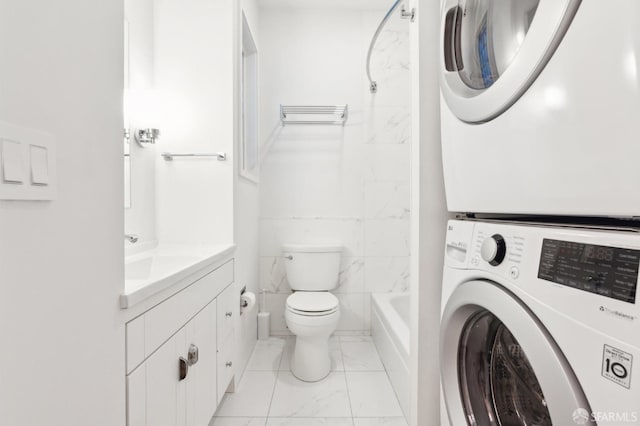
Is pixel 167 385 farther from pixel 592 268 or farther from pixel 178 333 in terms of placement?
pixel 592 268

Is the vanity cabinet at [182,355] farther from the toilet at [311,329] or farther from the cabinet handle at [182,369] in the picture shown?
the toilet at [311,329]

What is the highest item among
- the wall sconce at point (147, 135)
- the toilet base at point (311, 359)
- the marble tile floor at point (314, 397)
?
the wall sconce at point (147, 135)

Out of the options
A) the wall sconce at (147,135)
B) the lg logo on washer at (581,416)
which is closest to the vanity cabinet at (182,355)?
the wall sconce at (147,135)

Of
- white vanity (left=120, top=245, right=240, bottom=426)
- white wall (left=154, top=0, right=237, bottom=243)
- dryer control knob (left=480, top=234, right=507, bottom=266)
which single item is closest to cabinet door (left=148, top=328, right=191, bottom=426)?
white vanity (left=120, top=245, right=240, bottom=426)

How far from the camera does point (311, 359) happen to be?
5.83ft

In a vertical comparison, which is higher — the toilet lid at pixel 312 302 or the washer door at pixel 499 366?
the washer door at pixel 499 366

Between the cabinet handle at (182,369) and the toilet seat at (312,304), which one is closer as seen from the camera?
the cabinet handle at (182,369)

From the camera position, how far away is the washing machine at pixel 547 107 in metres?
0.44

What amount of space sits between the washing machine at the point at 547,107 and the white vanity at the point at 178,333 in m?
0.94

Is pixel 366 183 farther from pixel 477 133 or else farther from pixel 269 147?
pixel 477 133
